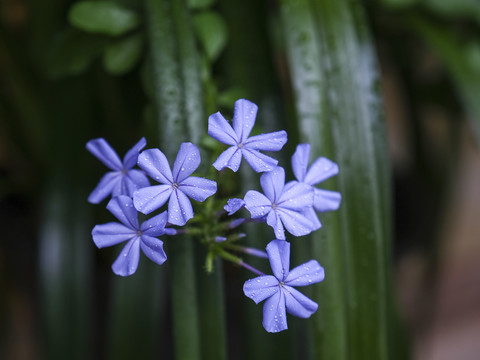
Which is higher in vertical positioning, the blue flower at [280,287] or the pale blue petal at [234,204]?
the pale blue petal at [234,204]

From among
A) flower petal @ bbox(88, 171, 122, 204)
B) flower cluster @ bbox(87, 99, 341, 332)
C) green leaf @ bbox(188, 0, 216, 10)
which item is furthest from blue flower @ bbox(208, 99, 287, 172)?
green leaf @ bbox(188, 0, 216, 10)

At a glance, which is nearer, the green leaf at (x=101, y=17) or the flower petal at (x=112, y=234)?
the flower petal at (x=112, y=234)

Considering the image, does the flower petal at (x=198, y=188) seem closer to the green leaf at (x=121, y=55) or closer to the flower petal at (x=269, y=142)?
the flower petal at (x=269, y=142)

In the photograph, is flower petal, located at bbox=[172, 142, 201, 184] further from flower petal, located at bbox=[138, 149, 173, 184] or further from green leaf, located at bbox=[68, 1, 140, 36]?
green leaf, located at bbox=[68, 1, 140, 36]

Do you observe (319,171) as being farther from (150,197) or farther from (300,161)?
(150,197)

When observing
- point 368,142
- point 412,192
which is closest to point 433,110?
point 412,192

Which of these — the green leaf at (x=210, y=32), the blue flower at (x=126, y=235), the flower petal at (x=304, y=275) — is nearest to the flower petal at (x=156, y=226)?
the blue flower at (x=126, y=235)
